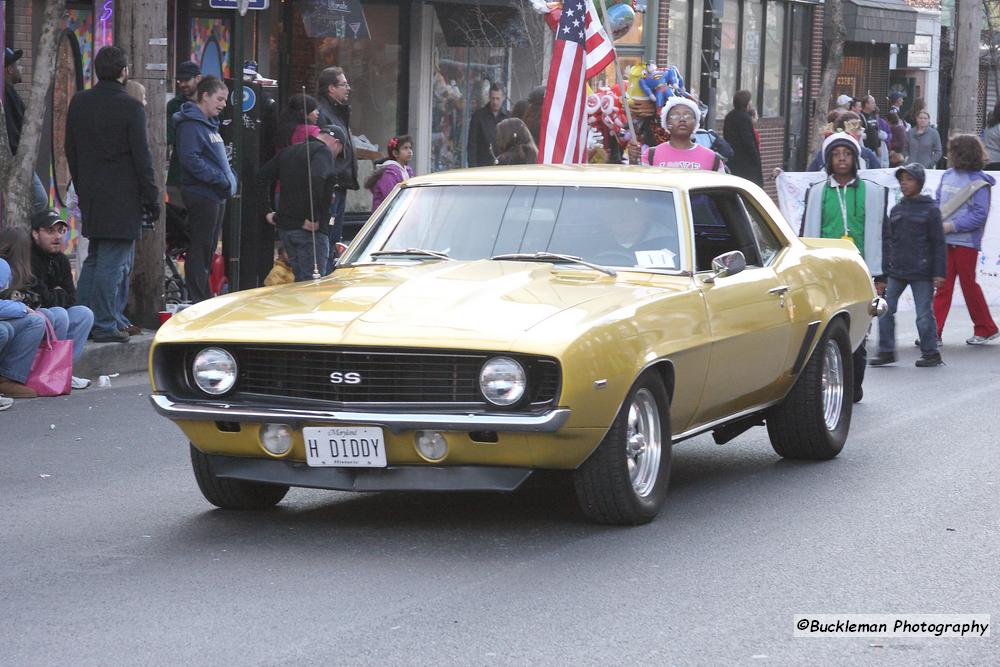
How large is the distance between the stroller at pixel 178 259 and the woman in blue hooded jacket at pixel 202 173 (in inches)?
17.1

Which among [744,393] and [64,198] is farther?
[64,198]

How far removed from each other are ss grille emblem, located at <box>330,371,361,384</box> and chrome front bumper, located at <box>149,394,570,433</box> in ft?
0.40

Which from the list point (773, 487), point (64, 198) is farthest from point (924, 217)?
point (64, 198)

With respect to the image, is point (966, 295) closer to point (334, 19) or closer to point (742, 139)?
point (742, 139)

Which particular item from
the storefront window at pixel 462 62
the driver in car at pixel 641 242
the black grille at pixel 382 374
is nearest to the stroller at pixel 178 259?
the driver in car at pixel 641 242

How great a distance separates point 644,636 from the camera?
557cm

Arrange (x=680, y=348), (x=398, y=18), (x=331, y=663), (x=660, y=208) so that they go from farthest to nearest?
(x=398, y=18) < (x=660, y=208) < (x=680, y=348) < (x=331, y=663)

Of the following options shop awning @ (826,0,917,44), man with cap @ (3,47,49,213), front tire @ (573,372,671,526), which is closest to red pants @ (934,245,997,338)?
man with cap @ (3,47,49,213)

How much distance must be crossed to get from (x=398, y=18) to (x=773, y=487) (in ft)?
49.3

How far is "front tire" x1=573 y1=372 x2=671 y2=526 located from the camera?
689 cm

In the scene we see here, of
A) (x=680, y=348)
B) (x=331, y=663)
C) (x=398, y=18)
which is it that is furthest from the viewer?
(x=398, y=18)

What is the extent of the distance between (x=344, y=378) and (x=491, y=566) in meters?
0.92

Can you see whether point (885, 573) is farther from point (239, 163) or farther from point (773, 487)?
point (239, 163)

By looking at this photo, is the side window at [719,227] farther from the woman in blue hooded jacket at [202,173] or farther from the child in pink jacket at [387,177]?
the child in pink jacket at [387,177]
